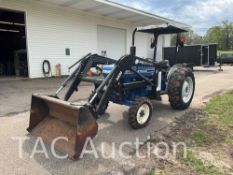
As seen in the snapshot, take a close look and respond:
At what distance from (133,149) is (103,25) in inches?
447

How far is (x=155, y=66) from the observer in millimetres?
5008

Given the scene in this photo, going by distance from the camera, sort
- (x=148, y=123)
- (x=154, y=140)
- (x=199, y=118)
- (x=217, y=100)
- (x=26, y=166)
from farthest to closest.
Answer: (x=217, y=100) → (x=199, y=118) → (x=148, y=123) → (x=154, y=140) → (x=26, y=166)

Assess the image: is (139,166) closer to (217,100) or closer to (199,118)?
(199,118)

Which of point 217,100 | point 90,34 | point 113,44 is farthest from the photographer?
point 113,44

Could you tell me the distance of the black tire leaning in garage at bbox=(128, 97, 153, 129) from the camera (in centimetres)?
394

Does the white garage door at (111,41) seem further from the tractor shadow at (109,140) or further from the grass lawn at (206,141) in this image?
the grass lawn at (206,141)

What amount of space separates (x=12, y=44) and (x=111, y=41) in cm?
665

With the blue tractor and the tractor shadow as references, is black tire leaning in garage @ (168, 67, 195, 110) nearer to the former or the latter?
the blue tractor

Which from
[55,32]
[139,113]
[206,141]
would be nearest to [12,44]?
[55,32]

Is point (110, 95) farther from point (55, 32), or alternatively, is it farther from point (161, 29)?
point (55, 32)

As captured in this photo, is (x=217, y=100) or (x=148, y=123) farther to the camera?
(x=217, y=100)

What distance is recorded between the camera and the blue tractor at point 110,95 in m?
3.03

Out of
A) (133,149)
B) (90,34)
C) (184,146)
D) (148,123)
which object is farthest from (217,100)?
(90,34)

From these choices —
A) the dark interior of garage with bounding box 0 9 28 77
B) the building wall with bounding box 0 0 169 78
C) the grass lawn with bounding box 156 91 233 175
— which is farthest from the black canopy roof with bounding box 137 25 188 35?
the dark interior of garage with bounding box 0 9 28 77
